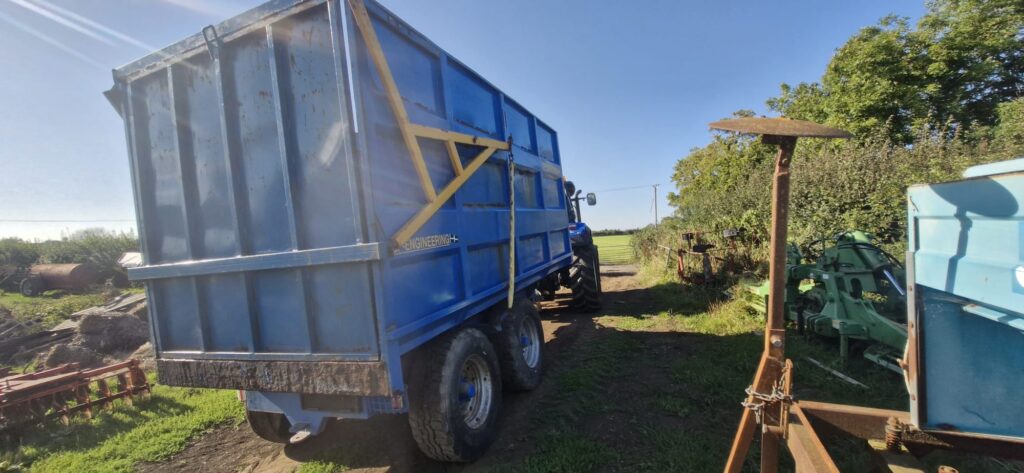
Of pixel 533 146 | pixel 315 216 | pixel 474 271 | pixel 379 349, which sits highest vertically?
pixel 533 146

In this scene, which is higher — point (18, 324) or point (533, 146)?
point (533, 146)

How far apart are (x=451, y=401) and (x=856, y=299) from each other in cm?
407

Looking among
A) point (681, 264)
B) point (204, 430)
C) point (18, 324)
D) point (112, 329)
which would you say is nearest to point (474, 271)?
point (204, 430)

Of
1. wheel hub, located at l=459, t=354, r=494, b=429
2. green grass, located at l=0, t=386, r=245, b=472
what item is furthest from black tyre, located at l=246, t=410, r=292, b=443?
wheel hub, located at l=459, t=354, r=494, b=429

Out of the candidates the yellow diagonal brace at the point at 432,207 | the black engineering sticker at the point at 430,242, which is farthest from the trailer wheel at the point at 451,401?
the yellow diagonal brace at the point at 432,207

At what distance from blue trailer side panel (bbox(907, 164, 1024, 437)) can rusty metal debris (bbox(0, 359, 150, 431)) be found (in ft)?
23.2

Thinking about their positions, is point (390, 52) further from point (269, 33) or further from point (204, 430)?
point (204, 430)

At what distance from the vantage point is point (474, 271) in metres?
3.45

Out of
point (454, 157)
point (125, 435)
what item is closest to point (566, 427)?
point (454, 157)

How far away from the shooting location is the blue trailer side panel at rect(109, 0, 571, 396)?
7.57 feet

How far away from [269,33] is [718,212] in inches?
471

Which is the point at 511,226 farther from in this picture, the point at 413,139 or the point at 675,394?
the point at 675,394

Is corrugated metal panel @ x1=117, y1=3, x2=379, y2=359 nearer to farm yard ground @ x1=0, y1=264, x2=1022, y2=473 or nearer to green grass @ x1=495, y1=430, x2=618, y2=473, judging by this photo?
farm yard ground @ x1=0, y1=264, x2=1022, y2=473

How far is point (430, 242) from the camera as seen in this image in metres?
2.76
